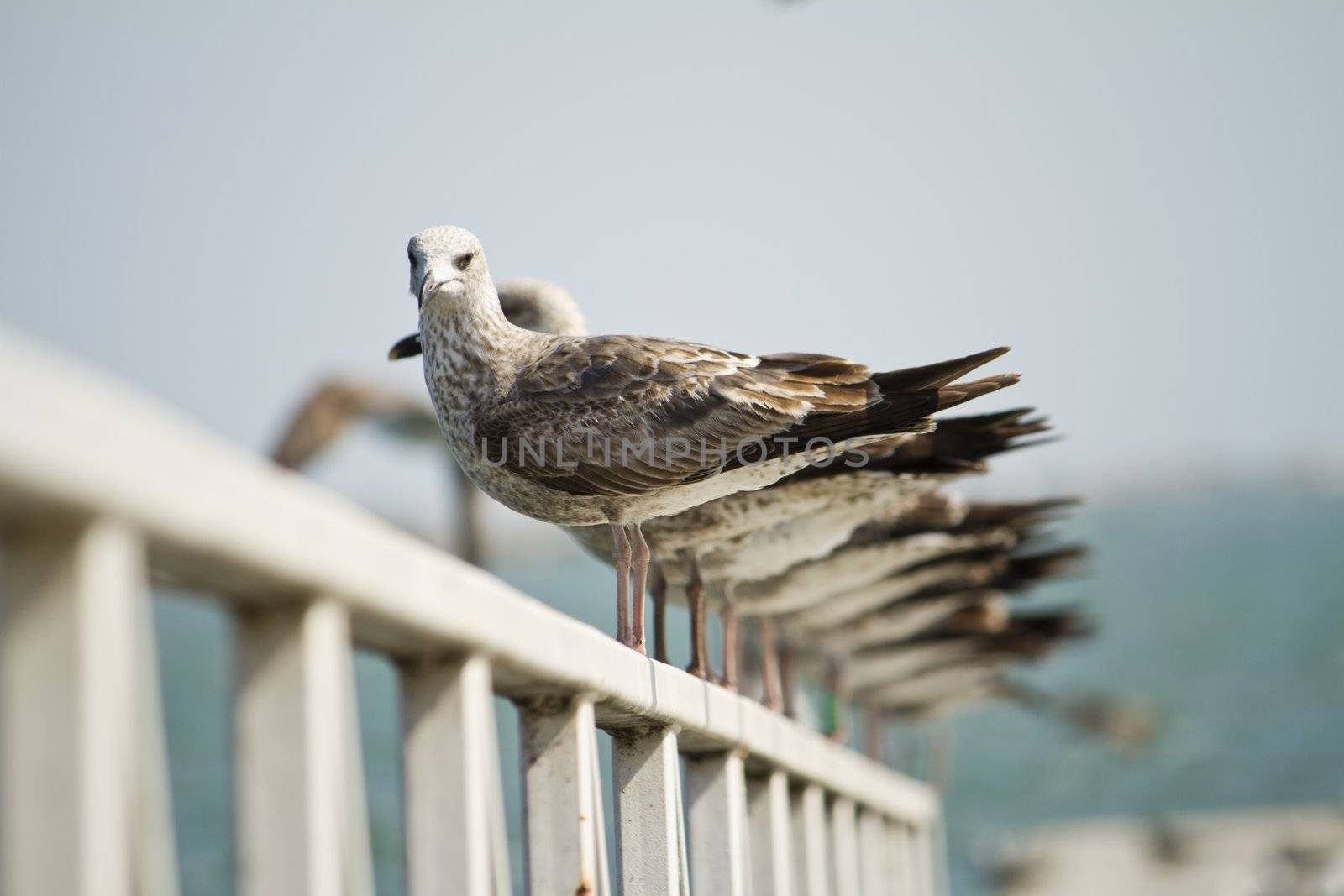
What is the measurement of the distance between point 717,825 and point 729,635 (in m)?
3.42

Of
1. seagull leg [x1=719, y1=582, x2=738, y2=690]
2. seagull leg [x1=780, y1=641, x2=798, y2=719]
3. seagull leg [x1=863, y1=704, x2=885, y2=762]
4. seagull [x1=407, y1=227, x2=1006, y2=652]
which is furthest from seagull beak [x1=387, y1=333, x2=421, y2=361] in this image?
seagull leg [x1=863, y1=704, x2=885, y2=762]

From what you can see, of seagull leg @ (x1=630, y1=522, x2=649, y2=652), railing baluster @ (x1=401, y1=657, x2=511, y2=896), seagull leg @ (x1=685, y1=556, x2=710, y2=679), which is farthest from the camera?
seagull leg @ (x1=685, y1=556, x2=710, y2=679)

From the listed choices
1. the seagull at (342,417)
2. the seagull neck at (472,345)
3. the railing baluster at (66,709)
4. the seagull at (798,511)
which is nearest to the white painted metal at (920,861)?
the seagull at (798,511)

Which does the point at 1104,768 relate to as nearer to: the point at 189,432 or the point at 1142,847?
the point at 1142,847

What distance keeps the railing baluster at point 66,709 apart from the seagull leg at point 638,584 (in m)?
3.67

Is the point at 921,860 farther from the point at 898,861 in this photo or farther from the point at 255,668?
the point at 255,668

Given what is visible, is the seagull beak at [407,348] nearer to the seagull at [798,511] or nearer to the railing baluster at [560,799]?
the seagull at [798,511]

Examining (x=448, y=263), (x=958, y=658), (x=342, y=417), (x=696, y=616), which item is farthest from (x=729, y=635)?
(x=342, y=417)

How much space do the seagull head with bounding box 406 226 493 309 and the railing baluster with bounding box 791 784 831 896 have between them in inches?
77.3

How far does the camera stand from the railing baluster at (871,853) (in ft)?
24.5

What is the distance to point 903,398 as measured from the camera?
17.1ft

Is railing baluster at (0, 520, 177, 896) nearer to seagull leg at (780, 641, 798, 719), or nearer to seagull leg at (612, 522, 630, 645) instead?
seagull leg at (612, 522, 630, 645)

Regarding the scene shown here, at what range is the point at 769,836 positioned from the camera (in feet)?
16.3

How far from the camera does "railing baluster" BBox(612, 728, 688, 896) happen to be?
3543 mm
